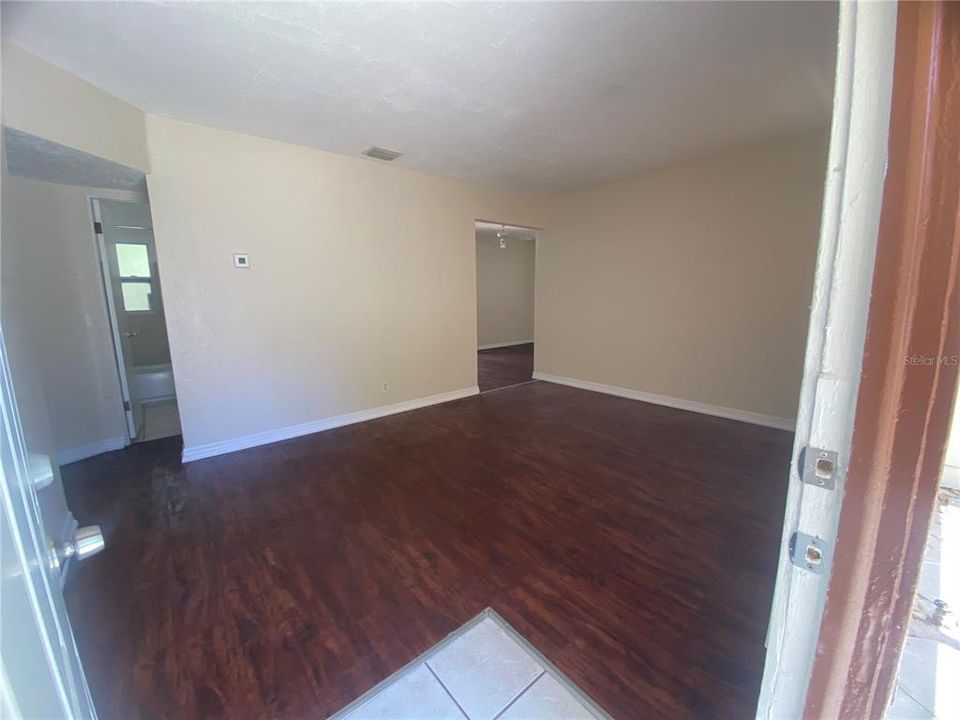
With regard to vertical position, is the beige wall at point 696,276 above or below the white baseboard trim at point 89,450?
above

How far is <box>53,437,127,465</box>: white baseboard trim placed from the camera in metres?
3.09

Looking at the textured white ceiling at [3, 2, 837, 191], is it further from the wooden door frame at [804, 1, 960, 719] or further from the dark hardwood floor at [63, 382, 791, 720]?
the dark hardwood floor at [63, 382, 791, 720]

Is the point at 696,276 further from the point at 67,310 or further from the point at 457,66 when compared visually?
the point at 67,310

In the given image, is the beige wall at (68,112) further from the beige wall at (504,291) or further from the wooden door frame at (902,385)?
the beige wall at (504,291)

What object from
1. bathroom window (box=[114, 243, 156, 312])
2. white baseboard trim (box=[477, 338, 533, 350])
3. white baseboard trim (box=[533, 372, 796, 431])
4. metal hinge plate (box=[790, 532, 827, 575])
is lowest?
white baseboard trim (box=[533, 372, 796, 431])

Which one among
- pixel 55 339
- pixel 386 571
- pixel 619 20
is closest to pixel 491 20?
pixel 619 20

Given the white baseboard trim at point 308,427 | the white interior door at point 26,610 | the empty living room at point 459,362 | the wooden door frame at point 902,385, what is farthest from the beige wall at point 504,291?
the wooden door frame at point 902,385

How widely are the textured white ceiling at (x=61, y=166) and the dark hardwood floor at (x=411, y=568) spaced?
218 centimetres

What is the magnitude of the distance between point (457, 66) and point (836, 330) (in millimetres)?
2392

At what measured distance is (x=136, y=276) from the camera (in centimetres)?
471

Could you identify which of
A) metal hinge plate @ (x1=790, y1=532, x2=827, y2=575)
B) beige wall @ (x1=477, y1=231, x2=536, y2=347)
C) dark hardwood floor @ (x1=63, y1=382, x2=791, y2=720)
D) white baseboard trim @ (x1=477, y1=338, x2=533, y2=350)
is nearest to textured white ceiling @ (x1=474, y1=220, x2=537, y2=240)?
beige wall @ (x1=477, y1=231, x2=536, y2=347)

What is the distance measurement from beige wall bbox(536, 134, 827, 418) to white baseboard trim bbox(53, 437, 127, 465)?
16.2 ft

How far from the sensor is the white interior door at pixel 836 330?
0.41 meters

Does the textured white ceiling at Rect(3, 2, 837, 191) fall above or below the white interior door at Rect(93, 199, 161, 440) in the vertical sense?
above
